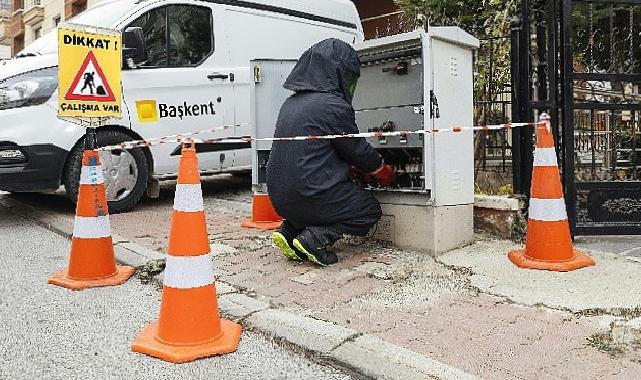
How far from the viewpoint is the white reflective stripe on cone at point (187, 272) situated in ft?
8.91

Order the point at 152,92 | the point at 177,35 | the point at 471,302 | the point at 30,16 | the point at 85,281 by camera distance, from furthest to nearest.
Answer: the point at 30,16 → the point at 177,35 → the point at 152,92 → the point at 85,281 → the point at 471,302

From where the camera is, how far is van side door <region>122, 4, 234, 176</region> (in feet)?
19.9

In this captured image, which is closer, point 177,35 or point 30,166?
point 30,166

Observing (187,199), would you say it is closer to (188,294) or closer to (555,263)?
(188,294)

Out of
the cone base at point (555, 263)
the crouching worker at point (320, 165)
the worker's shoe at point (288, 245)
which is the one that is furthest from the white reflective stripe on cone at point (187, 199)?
the cone base at point (555, 263)

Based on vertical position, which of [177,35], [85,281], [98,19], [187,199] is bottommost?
[85,281]

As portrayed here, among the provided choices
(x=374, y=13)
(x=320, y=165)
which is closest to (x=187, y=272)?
(x=320, y=165)

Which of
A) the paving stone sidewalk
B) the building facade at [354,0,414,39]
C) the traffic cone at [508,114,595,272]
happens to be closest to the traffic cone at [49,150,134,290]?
the paving stone sidewalk

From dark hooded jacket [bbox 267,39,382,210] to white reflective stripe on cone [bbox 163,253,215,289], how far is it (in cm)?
128

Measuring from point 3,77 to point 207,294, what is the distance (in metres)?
3.92

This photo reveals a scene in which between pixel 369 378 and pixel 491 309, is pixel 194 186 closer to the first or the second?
pixel 369 378

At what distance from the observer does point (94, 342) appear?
2.81 m

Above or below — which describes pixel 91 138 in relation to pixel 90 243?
above

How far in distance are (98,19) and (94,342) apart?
173 inches
